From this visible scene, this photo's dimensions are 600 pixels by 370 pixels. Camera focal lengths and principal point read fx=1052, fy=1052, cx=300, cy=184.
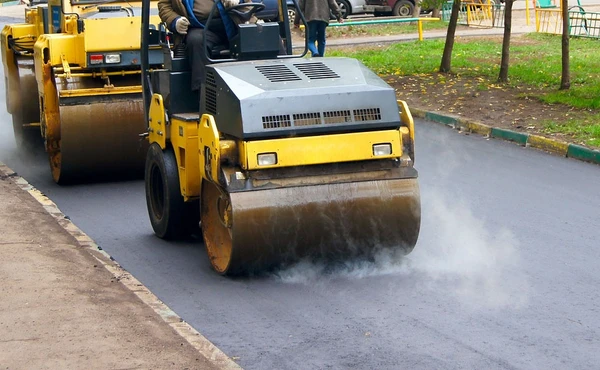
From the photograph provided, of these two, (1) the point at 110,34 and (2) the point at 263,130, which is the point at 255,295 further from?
(1) the point at 110,34

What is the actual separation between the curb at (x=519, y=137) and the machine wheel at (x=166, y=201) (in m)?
5.24

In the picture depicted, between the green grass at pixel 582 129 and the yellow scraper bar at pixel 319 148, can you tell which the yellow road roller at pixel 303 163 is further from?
the green grass at pixel 582 129

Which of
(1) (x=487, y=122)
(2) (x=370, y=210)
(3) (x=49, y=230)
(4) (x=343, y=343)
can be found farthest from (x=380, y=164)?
(1) (x=487, y=122)

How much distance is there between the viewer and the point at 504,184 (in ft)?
35.1

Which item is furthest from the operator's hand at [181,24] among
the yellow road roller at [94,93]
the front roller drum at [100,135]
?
the front roller drum at [100,135]

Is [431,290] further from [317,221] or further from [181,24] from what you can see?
[181,24]

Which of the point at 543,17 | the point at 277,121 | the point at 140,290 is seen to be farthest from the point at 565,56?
the point at 543,17

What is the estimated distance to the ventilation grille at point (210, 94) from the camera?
7.43 m

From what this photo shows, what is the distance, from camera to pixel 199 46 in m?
8.12

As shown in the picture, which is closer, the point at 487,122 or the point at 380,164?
the point at 380,164

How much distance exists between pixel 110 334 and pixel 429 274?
2.50 meters

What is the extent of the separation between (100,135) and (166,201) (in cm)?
265

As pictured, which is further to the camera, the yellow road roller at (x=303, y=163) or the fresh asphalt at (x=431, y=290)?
the yellow road roller at (x=303, y=163)


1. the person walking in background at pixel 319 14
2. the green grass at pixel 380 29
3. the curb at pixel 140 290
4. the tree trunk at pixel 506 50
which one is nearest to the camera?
the curb at pixel 140 290
